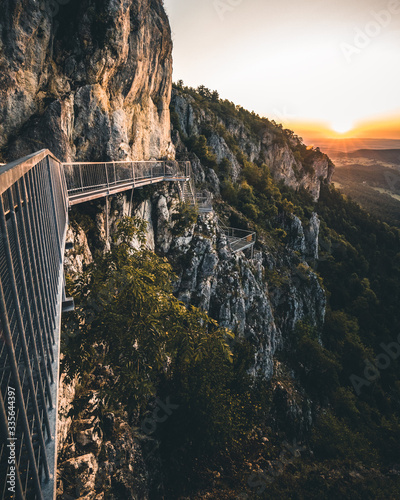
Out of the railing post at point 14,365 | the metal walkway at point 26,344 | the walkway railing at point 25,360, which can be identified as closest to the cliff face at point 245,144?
the metal walkway at point 26,344

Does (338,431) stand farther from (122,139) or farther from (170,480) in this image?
(122,139)

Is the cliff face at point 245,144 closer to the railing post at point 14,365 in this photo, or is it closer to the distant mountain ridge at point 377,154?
the railing post at point 14,365

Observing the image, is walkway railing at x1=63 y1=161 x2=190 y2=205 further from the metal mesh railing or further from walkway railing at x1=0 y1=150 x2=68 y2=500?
walkway railing at x1=0 y1=150 x2=68 y2=500

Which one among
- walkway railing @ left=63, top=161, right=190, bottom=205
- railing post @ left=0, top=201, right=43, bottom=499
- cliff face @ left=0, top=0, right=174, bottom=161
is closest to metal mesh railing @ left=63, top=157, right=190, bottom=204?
walkway railing @ left=63, top=161, right=190, bottom=205

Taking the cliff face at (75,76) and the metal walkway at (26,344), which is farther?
the cliff face at (75,76)

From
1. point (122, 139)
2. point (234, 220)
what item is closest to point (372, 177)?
Answer: point (234, 220)
